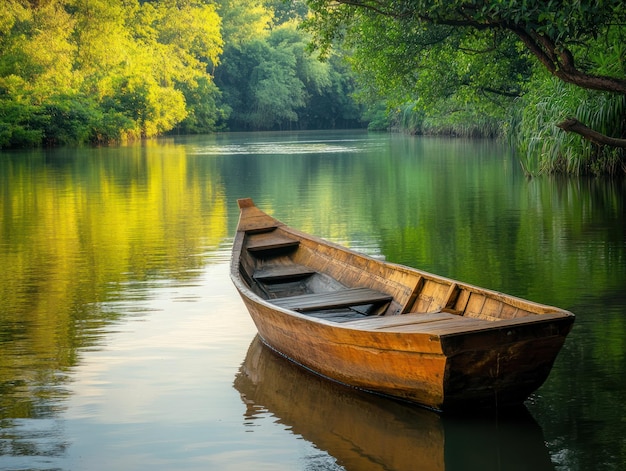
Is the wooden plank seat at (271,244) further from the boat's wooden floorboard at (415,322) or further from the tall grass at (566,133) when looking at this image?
the tall grass at (566,133)

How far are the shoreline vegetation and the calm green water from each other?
1.98 meters

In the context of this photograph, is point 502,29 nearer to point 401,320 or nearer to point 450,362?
point 401,320

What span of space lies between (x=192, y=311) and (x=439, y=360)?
15.0 feet

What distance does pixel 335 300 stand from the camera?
28.1ft

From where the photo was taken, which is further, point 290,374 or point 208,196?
point 208,196

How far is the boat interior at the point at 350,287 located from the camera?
7.12 metres

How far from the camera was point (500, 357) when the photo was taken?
6066 mm

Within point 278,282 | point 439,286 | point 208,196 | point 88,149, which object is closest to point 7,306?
point 278,282

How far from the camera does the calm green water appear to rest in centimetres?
604

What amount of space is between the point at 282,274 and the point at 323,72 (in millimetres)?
69298

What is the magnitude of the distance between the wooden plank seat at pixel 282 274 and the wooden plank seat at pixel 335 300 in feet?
3.66

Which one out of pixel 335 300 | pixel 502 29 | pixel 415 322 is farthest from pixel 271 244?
pixel 502 29

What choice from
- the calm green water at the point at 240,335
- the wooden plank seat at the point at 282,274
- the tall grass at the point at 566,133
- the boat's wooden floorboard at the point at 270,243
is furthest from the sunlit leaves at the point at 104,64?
the wooden plank seat at the point at 282,274

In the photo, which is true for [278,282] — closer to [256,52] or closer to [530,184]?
[530,184]
